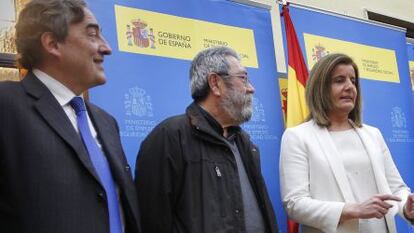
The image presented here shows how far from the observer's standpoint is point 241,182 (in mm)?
2205

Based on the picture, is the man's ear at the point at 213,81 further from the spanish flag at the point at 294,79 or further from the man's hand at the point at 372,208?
the spanish flag at the point at 294,79

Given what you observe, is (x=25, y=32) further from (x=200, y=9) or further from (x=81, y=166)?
(x=200, y=9)

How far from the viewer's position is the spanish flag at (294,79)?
Answer: 3.24m

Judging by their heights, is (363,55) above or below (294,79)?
above

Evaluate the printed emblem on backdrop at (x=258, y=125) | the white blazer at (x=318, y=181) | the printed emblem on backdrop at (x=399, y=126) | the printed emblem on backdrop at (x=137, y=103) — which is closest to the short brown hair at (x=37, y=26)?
the printed emblem on backdrop at (x=137, y=103)

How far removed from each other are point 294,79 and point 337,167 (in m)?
0.97

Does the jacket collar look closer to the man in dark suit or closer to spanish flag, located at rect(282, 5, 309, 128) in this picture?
the man in dark suit

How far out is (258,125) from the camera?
10.5ft

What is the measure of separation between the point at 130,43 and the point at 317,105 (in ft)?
Answer: 3.19

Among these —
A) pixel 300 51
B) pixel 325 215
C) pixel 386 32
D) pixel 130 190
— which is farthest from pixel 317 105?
pixel 386 32

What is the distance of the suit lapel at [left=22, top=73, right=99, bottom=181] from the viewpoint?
1584mm

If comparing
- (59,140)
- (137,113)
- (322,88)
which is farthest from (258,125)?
(59,140)

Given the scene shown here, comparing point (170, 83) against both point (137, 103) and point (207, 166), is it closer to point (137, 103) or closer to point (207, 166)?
point (137, 103)

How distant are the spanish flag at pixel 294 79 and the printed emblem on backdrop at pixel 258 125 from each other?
0.13m
